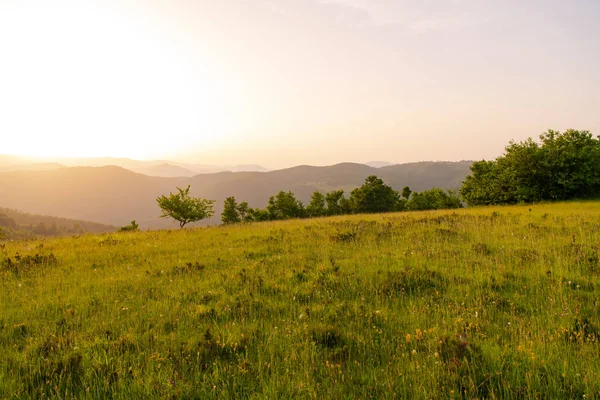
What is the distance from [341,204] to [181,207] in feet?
166

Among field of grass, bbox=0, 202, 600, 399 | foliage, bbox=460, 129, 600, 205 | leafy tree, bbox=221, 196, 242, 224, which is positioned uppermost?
foliage, bbox=460, 129, 600, 205

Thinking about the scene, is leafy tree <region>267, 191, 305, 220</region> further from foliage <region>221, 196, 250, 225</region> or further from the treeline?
foliage <region>221, 196, 250, 225</region>

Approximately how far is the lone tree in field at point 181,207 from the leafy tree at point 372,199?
48672mm

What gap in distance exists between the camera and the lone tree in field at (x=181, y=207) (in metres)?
33.8

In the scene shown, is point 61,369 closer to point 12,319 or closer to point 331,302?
point 12,319

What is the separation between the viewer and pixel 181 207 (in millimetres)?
34406

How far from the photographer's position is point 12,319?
583cm

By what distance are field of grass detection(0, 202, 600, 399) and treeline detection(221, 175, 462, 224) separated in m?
51.5

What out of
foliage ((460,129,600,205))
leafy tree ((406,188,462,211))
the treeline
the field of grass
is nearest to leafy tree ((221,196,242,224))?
the treeline

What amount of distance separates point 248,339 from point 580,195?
53.2 meters

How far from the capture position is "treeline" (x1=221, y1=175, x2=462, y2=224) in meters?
65.1

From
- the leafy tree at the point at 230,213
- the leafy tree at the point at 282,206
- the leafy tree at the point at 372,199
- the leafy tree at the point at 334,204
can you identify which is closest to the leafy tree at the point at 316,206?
the leafy tree at the point at 334,204

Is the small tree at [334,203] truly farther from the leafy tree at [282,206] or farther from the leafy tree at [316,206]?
the leafy tree at [282,206]

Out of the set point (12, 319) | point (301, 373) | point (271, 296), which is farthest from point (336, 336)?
point (12, 319)
